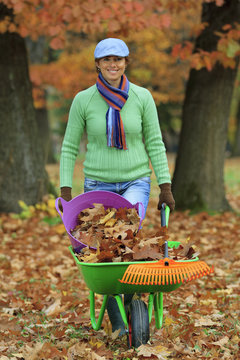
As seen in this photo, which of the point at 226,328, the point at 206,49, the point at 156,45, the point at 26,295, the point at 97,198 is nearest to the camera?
the point at 97,198

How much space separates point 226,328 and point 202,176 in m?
5.47

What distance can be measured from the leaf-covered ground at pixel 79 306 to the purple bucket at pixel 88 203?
40 cm

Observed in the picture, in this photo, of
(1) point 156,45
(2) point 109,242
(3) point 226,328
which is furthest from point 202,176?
(1) point 156,45

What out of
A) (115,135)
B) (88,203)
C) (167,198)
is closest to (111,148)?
(115,135)

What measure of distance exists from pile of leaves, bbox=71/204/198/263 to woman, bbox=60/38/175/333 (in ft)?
0.74

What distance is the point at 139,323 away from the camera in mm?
3525

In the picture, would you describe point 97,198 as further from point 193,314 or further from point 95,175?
point 193,314

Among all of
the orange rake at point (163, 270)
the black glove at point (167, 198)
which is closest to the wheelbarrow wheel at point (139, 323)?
the orange rake at point (163, 270)

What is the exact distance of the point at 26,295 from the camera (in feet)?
18.0

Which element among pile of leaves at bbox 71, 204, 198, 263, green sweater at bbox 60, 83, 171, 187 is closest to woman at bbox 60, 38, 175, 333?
green sweater at bbox 60, 83, 171, 187

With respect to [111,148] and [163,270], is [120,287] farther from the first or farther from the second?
[111,148]

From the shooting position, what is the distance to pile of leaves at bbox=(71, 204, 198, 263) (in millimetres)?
3381

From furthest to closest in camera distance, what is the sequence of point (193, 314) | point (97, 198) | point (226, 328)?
point (193, 314), point (226, 328), point (97, 198)

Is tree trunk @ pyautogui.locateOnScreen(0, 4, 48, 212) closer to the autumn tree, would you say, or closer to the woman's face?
the autumn tree
